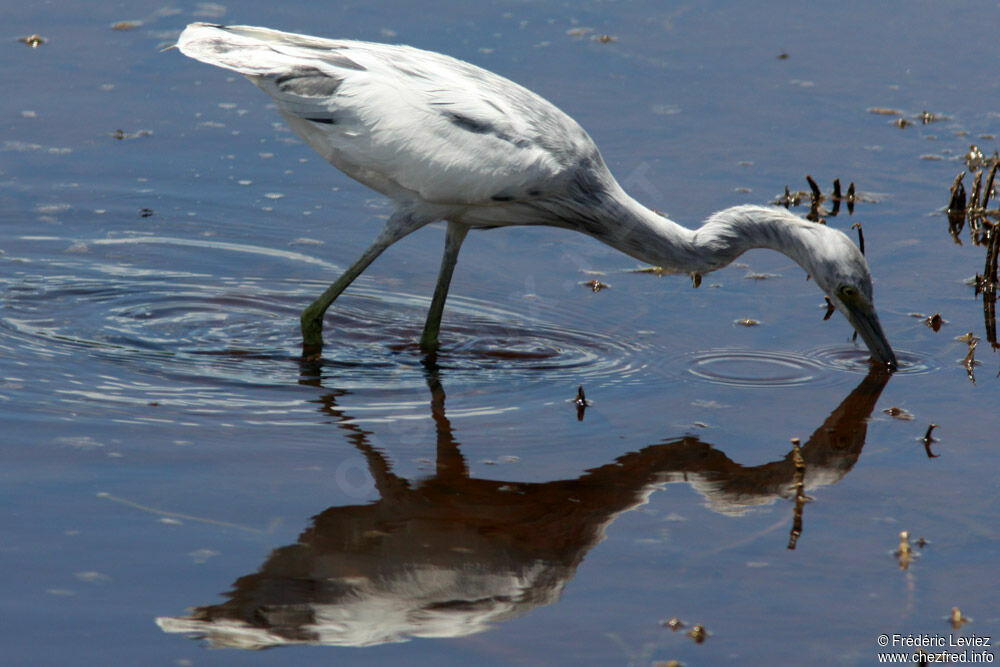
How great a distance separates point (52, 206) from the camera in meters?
8.55

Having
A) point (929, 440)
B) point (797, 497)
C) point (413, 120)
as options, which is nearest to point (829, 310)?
point (929, 440)

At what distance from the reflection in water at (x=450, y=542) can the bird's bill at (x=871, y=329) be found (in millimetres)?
714

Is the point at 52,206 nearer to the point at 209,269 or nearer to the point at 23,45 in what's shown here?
the point at 209,269

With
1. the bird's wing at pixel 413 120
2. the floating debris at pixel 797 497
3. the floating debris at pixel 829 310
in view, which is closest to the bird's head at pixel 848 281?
the floating debris at pixel 829 310

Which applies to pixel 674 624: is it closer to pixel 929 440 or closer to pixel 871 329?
pixel 929 440

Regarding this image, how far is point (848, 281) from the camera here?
22.4 feet

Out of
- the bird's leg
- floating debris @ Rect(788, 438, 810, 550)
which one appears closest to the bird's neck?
the bird's leg

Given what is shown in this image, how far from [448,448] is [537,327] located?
1.65m

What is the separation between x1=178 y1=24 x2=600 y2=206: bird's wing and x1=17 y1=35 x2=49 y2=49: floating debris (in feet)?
14.2

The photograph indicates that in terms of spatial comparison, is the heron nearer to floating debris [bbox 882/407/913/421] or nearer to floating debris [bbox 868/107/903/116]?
floating debris [bbox 882/407/913/421]

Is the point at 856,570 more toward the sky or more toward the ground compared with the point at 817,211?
more toward the ground

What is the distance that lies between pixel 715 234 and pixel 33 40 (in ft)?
21.2

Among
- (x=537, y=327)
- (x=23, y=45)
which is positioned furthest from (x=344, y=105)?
(x=23, y=45)

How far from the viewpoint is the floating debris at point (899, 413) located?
645cm
